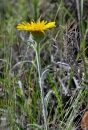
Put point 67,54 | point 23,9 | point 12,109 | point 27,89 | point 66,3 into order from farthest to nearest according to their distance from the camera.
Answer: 1. point 23,9
2. point 66,3
3. point 27,89
4. point 67,54
5. point 12,109

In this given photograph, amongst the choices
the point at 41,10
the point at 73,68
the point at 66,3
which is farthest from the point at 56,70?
the point at 41,10

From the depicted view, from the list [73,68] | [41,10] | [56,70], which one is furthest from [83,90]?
[41,10]

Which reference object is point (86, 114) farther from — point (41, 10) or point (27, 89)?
point (41, 10)

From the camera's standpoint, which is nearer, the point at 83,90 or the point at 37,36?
the point at 37,36

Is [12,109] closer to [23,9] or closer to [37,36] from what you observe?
[37,36]

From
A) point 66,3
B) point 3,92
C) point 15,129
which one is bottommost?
point 15,129

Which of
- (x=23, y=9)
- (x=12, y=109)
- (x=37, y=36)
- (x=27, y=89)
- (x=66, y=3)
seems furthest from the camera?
(x=23, y=9)

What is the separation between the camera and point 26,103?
58.0 inches

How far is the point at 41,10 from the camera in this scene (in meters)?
2.73

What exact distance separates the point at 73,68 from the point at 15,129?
37cm

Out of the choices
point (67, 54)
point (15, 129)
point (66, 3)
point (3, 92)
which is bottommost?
point (15, 129)

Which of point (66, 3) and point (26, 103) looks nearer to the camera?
point (26, 103)

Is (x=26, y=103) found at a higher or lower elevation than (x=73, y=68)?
lower

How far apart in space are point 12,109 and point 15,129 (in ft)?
0.26
